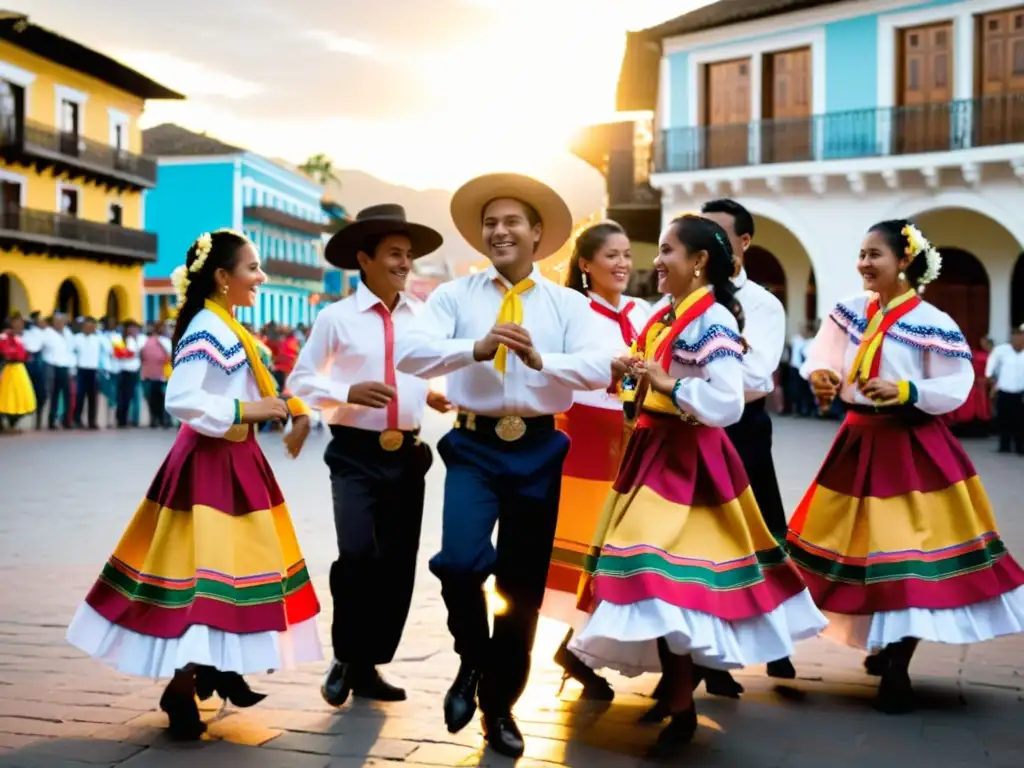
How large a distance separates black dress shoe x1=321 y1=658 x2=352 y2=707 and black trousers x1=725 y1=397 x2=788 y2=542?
210cm

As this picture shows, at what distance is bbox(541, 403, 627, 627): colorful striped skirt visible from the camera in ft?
20.1

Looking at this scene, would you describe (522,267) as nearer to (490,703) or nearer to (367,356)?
(367,356)

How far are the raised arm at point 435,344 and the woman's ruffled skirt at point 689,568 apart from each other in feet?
2.78

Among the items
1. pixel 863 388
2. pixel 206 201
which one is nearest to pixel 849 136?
pixel 863 388

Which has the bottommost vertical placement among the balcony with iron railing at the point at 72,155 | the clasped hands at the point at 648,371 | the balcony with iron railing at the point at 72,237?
the clasped hands at the point at 648,371

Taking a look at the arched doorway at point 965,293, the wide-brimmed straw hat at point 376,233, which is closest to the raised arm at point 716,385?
the wide-brimmed straw hat at point 376,233

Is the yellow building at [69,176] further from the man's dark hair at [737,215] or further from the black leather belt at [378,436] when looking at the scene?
the man's dark hair at [737,215]

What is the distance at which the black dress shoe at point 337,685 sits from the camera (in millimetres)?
5680

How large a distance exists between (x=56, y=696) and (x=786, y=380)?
77.9 feet

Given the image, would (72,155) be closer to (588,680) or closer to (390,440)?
(390,440)

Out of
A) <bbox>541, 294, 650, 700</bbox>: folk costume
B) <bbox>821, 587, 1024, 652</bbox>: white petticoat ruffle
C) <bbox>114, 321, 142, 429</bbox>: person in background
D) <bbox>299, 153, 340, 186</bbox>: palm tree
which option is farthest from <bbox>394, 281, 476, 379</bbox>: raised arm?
<bbox>299, 153, 340, 186</bbox>: palm tree

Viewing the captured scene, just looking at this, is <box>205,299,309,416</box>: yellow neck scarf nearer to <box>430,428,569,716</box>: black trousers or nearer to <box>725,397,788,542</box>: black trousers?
<box>430,428,569,716</box>: black trousers

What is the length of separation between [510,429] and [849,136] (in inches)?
890

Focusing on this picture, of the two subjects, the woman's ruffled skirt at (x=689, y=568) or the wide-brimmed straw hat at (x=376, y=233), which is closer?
the woman's ruffled skirt at (x=689, y=568)
